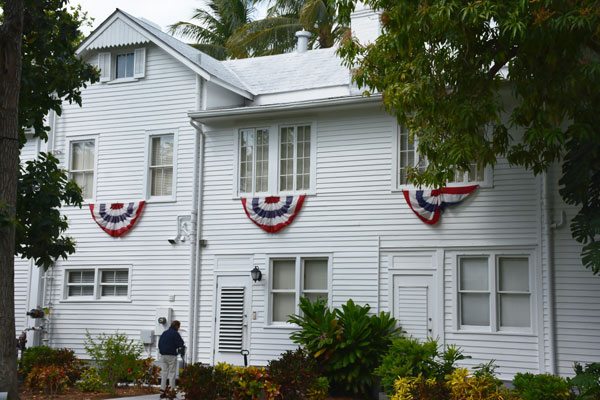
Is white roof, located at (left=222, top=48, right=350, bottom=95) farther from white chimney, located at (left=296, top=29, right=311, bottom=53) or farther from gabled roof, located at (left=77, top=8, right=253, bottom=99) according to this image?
gabled roof, located at (left=77, top=8, right=253, bottom=99)

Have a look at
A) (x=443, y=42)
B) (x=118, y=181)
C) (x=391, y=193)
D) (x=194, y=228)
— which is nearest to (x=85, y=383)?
(x=194, y=228)

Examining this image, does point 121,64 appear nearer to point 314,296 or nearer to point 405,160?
point 314,296

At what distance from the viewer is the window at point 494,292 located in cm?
1563

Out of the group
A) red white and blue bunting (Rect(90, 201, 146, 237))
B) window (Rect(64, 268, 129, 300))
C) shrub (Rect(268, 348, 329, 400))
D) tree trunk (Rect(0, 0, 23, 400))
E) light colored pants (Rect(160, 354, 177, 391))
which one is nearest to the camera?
tree trunk (Rect(0, 0, 23, 400))

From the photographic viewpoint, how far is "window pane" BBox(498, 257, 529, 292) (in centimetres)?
1569

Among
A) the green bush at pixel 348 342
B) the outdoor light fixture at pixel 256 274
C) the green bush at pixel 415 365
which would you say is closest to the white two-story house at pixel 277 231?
the outdoor light fixture at pixel 256 274

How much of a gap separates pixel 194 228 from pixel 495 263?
7329 mm

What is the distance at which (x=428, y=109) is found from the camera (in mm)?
13234

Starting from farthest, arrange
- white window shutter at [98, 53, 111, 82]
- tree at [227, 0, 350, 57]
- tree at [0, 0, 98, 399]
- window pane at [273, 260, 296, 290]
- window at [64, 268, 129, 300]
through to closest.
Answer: tree at [227, 0, 350, 57] → white window shutter at [98, 53, 111, 82] → window at [64, 268, 129, 300] → window pane at [273, 260, 296, 290] → tree at [0, 0, 98, 399]

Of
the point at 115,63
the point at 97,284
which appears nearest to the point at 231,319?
the point at 97,284

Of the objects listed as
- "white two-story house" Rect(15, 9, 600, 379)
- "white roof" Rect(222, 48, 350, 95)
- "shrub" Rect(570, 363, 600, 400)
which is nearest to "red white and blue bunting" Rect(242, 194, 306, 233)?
"white two-story house" Rect(15, 9, 600, 379)

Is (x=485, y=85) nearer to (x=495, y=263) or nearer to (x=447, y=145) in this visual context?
(x=447, y=145)

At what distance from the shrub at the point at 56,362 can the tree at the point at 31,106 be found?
3.14 meters

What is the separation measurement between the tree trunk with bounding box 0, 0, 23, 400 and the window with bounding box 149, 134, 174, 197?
7119mm
